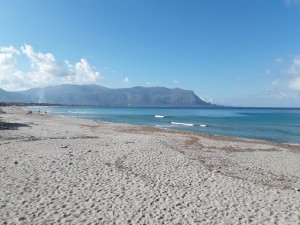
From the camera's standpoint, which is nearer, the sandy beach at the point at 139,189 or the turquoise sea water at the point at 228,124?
the sandy beach at the point at 139,189

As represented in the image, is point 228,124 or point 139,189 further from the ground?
point 139,189

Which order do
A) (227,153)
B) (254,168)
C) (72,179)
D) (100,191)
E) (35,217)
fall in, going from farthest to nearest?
(227,153) < (254,168) < (72,179) < (100,191) < (35,217)

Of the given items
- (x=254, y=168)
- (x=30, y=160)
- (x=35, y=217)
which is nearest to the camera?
(x=35, y=217)

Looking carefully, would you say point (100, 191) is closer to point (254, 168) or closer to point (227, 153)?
point (254, 168)

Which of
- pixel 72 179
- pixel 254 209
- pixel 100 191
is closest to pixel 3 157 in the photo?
pixel 72 179

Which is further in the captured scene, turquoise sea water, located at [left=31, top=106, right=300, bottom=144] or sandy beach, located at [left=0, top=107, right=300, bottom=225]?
turquoise sea water, located at [left=31, top=106, right=300, bottom=144]

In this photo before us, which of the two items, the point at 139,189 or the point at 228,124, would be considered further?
the point at 228,124

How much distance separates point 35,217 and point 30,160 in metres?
Answer: 7.27

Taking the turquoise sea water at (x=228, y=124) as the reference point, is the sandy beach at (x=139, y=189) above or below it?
above

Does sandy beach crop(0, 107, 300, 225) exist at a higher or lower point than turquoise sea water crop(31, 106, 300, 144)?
higher

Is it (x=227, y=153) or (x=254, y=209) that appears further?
(x=227, y=153)

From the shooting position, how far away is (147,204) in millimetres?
8641

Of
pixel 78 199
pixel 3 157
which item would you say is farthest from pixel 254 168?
pixel 3 157

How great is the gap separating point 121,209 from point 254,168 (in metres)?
9.59
